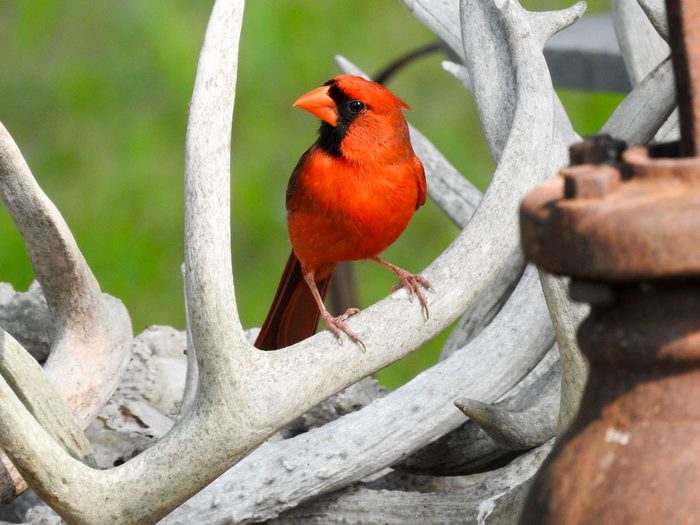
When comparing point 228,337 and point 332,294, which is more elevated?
point 228,337

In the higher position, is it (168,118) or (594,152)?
(168,118)

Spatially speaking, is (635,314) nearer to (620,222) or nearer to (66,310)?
(620,222)

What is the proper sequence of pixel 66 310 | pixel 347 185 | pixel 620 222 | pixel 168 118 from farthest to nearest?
1. pixel 168 118
2. pixel 347 185
3. pixel 66 310
4. pixel 620 222

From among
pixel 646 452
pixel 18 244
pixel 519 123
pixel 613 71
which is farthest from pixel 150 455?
pixel 18 244

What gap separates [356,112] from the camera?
182cm

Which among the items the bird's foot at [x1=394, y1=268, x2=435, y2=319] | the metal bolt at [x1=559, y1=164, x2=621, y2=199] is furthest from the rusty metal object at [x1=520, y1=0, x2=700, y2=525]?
the bird's foot at [x1=394, y1=268, x2=435, y2=319]

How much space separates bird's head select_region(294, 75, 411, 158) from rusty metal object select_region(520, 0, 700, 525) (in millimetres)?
1184

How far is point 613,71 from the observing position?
2.62 meters

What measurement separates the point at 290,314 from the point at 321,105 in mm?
327

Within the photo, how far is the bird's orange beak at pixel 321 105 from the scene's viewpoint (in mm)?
1804

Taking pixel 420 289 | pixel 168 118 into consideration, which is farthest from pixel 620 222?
pixel 168 118

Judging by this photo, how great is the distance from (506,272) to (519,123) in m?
0.45

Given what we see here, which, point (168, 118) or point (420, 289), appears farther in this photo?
point (168, 118)

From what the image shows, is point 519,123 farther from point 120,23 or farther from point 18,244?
point 120,23
